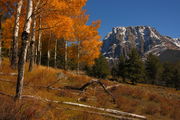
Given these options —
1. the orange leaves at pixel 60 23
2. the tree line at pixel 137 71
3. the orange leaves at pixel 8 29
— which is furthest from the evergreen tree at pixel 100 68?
the orange leaves at pixel 60 23

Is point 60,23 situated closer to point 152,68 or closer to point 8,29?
point 8,29

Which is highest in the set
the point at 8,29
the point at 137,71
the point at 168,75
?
the point at 8,29

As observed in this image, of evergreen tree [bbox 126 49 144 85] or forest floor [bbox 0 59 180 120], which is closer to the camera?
forest floor [bbox 0 59 180 120]

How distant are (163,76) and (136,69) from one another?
26.3 m

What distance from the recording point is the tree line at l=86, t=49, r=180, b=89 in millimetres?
39719

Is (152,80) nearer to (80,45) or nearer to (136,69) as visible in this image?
(136,69)

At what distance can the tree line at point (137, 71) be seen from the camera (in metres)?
39.7

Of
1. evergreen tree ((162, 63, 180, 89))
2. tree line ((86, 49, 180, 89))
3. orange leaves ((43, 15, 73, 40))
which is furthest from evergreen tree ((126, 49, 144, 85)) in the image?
orange leaves ((43, 15, 73, 40))

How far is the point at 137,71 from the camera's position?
3950cm

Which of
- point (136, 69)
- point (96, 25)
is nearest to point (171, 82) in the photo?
point (136, 69)

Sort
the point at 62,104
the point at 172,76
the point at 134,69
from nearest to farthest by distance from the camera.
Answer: the point at 62,104
the point at 134,69
the point at 172,76

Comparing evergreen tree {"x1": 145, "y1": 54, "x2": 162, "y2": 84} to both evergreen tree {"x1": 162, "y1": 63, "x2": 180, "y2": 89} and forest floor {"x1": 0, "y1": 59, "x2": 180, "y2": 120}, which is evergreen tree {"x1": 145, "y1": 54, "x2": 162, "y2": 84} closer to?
evergreen tree {"x1": 162, "y1": 63, "x2": 180, "y2": 89}

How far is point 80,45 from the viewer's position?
18625 millimetres

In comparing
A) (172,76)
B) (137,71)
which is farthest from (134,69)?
(172,76)
